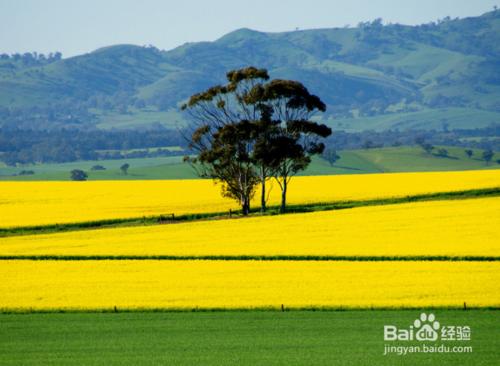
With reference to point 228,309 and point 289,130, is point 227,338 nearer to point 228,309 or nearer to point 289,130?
point 228,309

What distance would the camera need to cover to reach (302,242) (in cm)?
5016

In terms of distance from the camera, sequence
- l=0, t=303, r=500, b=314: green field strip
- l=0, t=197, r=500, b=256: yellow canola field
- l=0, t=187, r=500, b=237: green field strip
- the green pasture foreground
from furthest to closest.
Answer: l=0, t=187, r=500, b=237: green field strip
l=0, t=197, r=500, b=256: yellow canola field
l=0, t=303, r=500, b=314: green field strip
the green pasture foreground

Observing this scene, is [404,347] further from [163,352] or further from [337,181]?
[337,181]

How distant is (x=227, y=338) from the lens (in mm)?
27109

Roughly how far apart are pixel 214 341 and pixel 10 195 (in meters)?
60.2

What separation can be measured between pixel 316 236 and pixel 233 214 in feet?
63.0

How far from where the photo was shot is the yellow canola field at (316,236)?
4659cm

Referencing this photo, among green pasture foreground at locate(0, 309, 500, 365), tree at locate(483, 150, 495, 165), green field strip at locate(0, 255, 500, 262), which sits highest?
green pasture foreground at locate(0, 309, 500, 365)

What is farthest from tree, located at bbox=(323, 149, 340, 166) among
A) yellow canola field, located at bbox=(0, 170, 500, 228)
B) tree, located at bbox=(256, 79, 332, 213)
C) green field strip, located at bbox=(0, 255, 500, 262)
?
green field strip, located at bbox=(0, 255, 500, 262)

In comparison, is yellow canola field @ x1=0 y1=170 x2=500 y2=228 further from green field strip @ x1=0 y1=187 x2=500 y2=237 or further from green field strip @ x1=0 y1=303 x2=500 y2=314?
green field strip @ x1=0 y1=303 x2=500 y2=314

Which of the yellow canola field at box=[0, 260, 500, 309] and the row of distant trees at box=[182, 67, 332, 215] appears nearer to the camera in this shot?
the yellow canola field at box=[0, 260, 500, 309]

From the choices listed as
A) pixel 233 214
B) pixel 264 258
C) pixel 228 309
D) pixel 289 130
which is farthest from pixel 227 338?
pixel 289 130

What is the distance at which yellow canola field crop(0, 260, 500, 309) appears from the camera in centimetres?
3281

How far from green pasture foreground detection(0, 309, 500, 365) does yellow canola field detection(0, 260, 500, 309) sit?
1.55 metres
